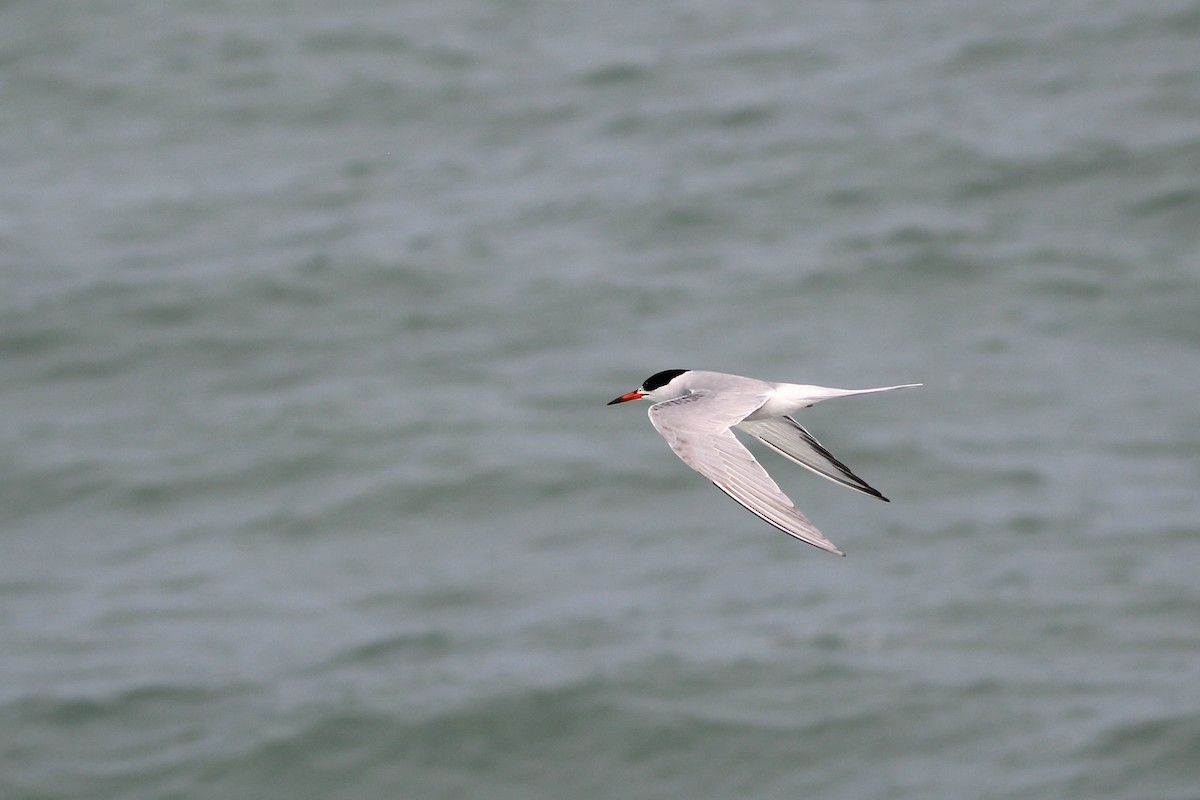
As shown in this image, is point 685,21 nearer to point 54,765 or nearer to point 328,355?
point 328,355

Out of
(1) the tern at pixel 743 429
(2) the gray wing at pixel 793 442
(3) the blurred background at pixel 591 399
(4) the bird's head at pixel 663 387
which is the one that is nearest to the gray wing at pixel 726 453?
(1) the tern at pixel 743 429

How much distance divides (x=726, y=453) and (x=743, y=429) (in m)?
1.28

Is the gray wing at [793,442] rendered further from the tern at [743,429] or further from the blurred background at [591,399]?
the blurred background at [591,399]

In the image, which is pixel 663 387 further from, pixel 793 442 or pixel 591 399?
pixel 591 399

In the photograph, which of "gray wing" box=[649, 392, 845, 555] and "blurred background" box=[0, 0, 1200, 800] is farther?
"blurred background" box=[0, 0, 1200, 800]

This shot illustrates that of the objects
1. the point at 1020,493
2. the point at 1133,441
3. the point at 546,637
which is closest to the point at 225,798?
the point at 546,637

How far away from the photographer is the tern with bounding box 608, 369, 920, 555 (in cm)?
577

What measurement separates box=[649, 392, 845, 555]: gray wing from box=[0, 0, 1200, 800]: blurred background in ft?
30.5

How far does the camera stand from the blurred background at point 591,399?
1608cm

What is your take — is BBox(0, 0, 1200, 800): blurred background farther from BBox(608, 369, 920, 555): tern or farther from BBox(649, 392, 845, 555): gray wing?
BBox(649, 392, 845, 555): gray wing

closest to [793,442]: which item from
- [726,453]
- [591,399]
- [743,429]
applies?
[743,429]

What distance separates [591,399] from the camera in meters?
20.6

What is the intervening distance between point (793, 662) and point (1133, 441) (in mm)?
5425

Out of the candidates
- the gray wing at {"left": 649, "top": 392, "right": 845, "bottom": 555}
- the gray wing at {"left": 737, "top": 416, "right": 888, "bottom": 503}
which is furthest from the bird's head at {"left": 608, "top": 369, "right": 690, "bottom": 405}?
the gray wing at {"left": 649, "top": 392, "right": 845, "bottom": 555}
